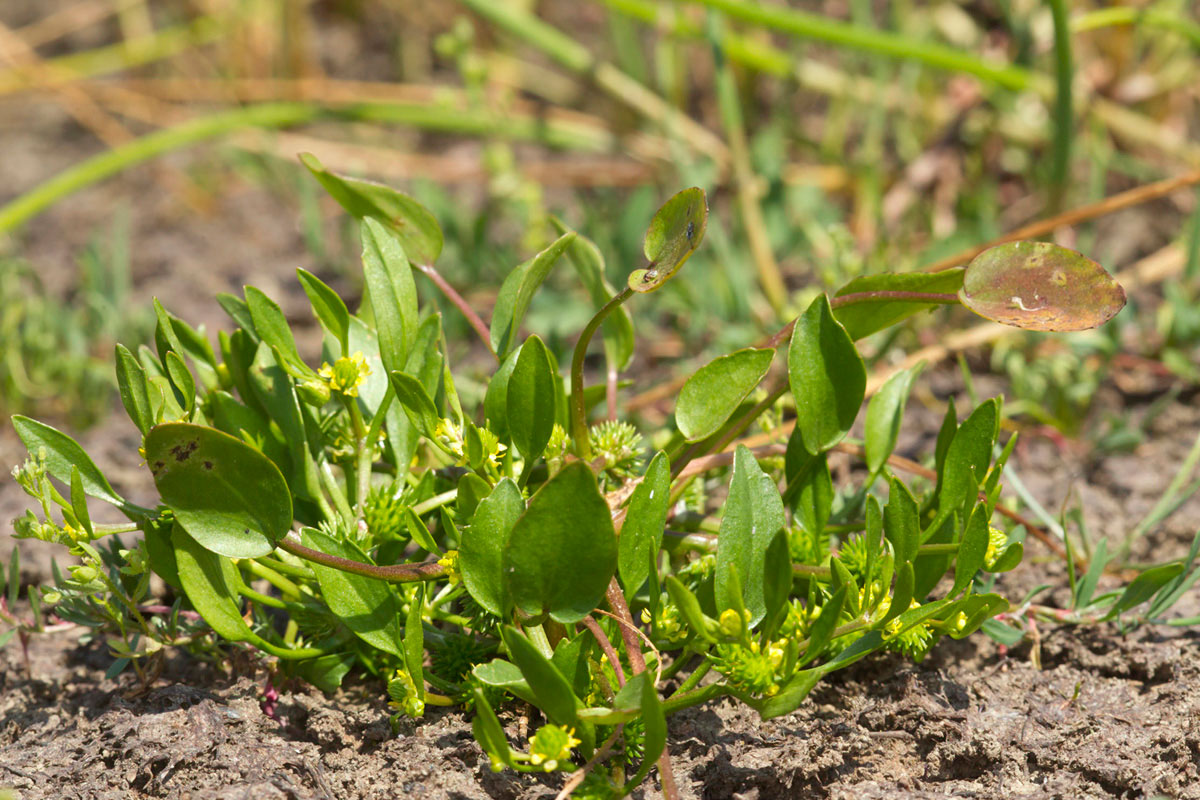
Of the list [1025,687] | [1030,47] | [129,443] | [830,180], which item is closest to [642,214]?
[830,180]

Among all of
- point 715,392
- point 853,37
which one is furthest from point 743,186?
point 715,392

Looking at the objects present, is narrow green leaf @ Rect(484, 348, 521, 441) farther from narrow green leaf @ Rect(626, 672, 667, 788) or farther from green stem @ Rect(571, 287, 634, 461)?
narrow green leaf @ Rect(626, 672, 667, 788)

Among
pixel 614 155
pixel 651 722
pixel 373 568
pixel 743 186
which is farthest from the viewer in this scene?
pixel 614 155

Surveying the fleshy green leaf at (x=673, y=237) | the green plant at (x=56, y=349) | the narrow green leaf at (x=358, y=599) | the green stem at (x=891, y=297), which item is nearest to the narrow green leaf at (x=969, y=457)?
the green stem at (x=891, y=297)

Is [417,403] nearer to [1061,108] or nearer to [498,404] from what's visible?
[498,404]

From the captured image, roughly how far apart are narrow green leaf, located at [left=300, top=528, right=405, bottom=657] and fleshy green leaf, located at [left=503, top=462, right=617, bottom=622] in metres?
0.14

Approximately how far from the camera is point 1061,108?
5.69 ft

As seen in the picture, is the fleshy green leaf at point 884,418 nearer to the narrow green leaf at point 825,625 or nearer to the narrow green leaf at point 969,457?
the narrow green leaf at point 969,457

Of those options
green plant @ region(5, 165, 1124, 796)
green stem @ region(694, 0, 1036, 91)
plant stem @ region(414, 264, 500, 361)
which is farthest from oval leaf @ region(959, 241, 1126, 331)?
green stem @ region(694, 0, 1036, 91)

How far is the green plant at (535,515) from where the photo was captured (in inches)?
34.8

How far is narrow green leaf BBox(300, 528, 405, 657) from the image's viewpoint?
3.10 feet

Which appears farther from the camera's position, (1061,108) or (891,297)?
(1061,108)

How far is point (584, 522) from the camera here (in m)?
0.85

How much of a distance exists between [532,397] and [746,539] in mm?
238
